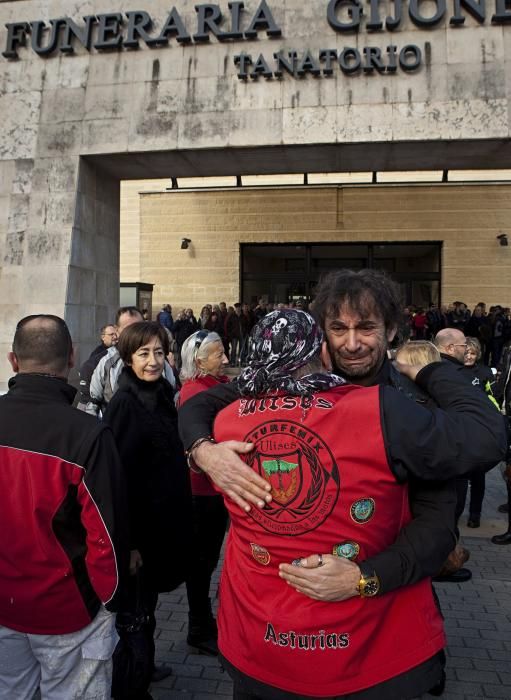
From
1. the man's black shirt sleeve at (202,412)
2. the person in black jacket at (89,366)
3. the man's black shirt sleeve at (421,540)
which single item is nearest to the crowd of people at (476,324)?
the person in black jacket at (89,366)

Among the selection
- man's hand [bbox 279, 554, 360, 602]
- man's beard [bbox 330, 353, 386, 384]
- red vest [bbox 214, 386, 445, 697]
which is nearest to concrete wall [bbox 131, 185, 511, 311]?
man's beard [bbox 330, 353, 386, 384]

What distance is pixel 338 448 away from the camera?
1438mm

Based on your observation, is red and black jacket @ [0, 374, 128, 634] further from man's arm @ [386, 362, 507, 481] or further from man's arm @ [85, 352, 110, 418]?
man's arm @ [85, 352, 110, 418]

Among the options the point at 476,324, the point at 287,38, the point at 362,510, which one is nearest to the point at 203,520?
the point at 362,510

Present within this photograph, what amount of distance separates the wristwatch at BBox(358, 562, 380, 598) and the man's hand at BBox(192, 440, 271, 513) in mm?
317

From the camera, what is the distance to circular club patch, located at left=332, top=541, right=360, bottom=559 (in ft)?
4.90

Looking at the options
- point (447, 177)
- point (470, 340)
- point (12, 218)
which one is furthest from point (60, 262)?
point (447, 177)

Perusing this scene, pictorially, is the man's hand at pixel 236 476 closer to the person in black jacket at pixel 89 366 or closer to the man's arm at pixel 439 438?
the man's arm at pixel 439 438

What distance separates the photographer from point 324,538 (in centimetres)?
149

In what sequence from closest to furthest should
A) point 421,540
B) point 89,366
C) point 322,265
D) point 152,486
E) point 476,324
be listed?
point 421,540, point 152,486, point 89,366, point 476,324, point 322,265

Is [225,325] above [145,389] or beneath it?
above

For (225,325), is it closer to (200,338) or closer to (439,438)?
(200,338)

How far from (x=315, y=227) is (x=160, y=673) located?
16.0 metres

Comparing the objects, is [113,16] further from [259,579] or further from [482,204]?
[482,204]
